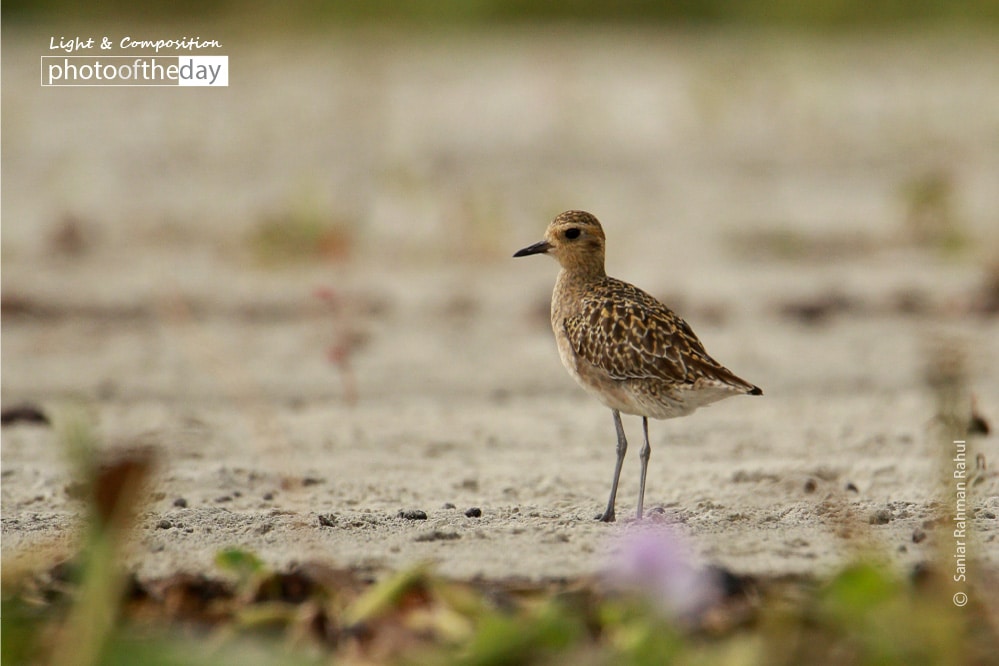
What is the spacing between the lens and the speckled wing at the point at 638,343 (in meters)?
4.38

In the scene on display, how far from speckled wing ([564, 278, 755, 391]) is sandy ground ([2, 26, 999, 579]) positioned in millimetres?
389

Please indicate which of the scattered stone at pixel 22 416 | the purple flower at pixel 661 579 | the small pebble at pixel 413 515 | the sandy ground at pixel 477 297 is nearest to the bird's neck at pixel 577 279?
the sandy ground at pixel 477 297

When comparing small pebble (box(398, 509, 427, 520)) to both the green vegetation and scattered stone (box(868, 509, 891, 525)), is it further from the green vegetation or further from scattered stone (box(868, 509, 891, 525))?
scattered stone (box(868, 509, 891, 525))

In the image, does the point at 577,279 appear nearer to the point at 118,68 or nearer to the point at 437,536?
the point at 437,536

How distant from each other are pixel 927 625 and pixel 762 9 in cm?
1769

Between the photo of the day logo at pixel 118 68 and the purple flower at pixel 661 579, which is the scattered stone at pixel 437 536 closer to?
the purple flower at pixel 661 579

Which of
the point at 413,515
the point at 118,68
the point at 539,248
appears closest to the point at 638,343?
the point at 539,248

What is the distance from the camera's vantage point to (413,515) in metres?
4.12

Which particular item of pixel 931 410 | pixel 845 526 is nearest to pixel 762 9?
pixel 931 410

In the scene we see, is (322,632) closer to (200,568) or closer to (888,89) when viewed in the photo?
(200,568)

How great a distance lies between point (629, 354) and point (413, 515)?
83 centimetres

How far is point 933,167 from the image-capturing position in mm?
12078

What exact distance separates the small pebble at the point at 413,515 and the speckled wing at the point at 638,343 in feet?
2.50

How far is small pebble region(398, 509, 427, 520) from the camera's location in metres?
4.09
